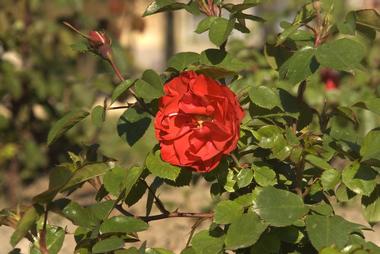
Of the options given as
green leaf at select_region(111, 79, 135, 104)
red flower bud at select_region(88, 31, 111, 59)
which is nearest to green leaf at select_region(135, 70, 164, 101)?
green leaf at select_region(111, 79, 135, 104)

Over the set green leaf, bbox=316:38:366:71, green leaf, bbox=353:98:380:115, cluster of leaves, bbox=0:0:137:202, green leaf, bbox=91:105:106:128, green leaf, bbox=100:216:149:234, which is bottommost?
cluster of leaves, bbox=0:0:137:202

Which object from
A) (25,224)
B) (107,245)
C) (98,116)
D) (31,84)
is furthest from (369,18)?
(31,84)

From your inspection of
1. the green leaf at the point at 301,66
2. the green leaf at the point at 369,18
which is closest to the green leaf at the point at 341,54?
the green leaf at the point at 301,66

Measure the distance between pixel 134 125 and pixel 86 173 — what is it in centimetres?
27

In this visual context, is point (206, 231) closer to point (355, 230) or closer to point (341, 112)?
point (355, 230)

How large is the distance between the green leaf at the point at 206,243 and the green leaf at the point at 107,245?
186mm

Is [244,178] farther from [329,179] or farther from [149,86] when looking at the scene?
[149,86]

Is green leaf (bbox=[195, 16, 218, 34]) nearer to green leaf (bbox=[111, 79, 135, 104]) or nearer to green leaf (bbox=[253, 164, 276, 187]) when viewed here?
green leaf (bbox=[111, 79, 135, 104])

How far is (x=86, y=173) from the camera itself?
1.69 metres

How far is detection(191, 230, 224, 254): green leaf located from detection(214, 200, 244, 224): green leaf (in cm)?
6

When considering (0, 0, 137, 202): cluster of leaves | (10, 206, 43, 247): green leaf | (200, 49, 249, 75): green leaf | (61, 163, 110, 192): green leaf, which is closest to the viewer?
(10, 206, 43, 247): green leaf

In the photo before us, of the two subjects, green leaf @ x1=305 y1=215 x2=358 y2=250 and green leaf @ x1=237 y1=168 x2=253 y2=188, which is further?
green leaf @ x1=237 y1=168 x2=253 y2=188

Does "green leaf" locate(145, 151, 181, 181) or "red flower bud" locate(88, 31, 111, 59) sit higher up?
"red flower bud" locate(88, 31, 111, 59)

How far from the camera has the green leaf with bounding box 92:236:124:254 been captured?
1.53 m
